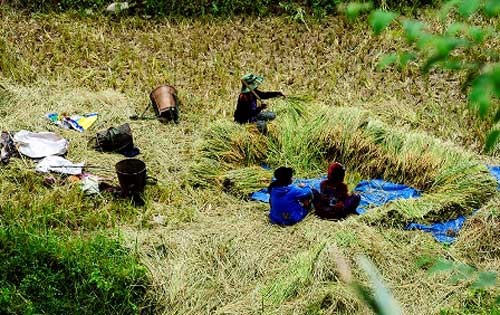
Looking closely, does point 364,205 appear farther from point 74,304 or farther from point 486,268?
point 74,304

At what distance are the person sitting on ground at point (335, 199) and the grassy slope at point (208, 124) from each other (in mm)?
184

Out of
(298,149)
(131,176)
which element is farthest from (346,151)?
(131,176)

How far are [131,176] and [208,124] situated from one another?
4.15 feet

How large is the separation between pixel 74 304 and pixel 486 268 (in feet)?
8.73

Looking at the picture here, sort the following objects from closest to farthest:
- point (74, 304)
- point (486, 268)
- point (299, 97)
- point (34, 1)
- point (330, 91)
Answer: point (74, 304) < point (486, 268) < point (299, 97) < point (330, 91) < point (34, 1)

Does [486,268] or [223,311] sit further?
[486,268]

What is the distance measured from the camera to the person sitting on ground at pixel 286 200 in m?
5.07

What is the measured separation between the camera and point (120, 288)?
442 centimetres

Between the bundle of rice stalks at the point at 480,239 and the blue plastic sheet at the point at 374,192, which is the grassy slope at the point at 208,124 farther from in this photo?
the blue plastic sheet at the point at 374,192

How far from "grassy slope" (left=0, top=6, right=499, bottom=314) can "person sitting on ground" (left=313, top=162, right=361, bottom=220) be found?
0.18m

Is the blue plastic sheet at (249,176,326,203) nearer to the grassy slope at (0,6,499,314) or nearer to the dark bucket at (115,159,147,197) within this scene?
the grassy slope at (0,6,499,314)

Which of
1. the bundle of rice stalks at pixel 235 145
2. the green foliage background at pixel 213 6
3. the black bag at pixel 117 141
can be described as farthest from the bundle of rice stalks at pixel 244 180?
the green foliage background at pixel 213 6

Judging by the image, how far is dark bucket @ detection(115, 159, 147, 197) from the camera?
5.50 m

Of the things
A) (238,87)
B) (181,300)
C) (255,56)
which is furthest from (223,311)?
(255,56)
